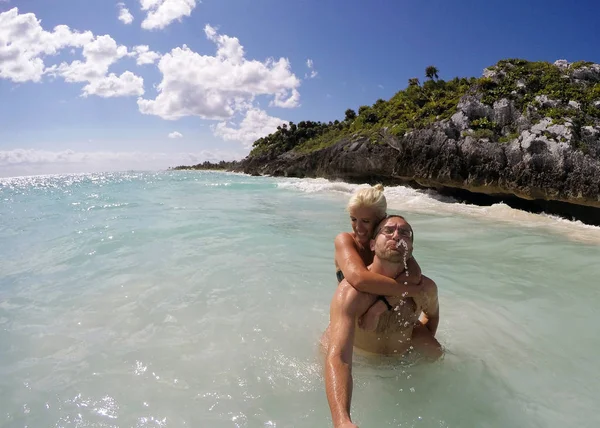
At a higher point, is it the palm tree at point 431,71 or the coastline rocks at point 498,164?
the palm tree at point 431,71

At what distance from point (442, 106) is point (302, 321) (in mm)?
20642

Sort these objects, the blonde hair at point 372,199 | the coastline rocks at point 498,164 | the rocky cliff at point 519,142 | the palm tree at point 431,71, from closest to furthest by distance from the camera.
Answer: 1. the blonde hair at point 372,199
2. the coastline rocks at point 498,164
3. the rocky cliff at point 519,142
4. the palm tree at point 431,71

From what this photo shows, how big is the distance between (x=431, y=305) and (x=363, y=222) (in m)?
1.02

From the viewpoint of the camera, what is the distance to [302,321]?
16.6 ft

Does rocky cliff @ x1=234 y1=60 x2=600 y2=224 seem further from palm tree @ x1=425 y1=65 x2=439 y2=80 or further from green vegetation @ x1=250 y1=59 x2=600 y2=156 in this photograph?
palm tree @ x1=425 y1=65 x2=439 y2=80

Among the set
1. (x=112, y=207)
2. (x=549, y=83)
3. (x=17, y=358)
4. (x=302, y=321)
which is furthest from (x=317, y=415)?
(x=549, y=83)

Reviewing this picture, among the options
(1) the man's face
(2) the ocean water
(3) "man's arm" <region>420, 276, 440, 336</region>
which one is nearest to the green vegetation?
(2) the ocean water

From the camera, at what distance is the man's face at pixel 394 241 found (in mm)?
2850

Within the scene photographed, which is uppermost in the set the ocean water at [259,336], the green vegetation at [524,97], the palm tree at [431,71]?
the palm tree at [431,71]

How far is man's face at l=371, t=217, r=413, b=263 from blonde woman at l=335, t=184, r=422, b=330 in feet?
0.49

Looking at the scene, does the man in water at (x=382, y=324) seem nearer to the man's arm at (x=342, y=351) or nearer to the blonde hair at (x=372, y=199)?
the man's arm at (x=342, y=351)

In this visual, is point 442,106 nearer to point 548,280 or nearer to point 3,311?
point 548,280

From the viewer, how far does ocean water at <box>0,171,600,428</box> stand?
10.5 ft

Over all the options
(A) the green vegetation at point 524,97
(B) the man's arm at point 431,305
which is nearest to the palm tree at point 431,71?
(A) the green vegetation at point 524,97
